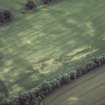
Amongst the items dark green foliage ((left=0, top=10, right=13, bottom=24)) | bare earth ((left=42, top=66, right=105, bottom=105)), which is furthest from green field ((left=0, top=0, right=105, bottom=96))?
bare earth ((left=42, top=66, right=105, bottom=105))

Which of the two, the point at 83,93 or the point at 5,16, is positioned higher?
the point at 5,16

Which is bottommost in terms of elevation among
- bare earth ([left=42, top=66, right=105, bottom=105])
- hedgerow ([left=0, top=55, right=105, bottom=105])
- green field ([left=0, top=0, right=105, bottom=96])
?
bare earth ([left=42, top=66, right=105, bottom=105])

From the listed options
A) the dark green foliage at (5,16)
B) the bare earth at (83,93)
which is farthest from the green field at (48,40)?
the bare earth at (83,93)

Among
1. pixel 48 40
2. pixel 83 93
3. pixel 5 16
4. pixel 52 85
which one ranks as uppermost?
pixel 5 16

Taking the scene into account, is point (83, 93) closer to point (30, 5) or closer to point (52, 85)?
point (52, 85)

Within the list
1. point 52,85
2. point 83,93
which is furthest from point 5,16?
point 83,93

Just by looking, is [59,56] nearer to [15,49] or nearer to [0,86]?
[15,49]

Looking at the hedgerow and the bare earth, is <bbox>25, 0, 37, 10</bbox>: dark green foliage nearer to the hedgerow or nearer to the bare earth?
the hedgerow
